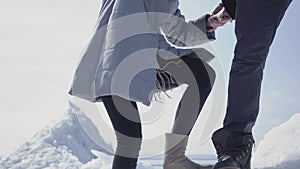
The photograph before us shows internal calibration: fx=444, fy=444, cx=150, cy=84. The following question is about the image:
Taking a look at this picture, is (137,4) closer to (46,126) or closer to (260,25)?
(260,25)

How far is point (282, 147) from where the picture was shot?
1.96 metres

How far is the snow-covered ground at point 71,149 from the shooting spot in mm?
1805

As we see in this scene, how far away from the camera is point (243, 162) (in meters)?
0.72

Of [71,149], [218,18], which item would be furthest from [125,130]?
[71,149]

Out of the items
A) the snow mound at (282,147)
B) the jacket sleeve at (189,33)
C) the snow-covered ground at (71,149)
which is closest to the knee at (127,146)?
the jacket sleeve at (189,33)

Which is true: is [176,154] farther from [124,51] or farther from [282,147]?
[282,147]

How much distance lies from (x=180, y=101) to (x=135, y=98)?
254mm

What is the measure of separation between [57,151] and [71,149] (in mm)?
166

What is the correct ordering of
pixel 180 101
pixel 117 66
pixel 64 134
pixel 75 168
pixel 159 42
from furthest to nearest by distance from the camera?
1. pixel 64 134
2. pixel 75 168
3. pixel 180 101
4. pixel 159 42
5. pixel 117 66

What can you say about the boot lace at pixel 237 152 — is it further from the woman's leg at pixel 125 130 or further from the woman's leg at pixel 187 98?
the woman's leg at pixel 187 98

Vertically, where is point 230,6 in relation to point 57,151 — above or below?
above

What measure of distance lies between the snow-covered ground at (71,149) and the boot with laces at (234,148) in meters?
0.87

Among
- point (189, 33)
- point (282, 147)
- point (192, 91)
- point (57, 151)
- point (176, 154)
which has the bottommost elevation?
point (282, 147)

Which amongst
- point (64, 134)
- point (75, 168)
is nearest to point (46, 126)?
point (64, 134)
